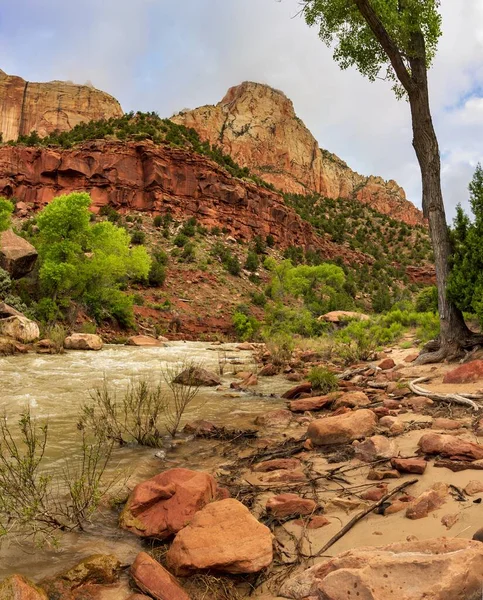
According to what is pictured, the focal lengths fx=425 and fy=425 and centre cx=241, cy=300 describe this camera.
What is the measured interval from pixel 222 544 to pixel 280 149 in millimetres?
107697

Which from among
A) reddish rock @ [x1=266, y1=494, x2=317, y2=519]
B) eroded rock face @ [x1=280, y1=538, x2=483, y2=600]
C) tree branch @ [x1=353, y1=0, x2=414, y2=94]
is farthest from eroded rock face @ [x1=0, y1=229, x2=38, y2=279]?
eroded rock face @ [x1=280, y1=538, x2=483, y2=600]

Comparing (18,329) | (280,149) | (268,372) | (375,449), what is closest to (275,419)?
(375,449)

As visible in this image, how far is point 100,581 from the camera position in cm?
244

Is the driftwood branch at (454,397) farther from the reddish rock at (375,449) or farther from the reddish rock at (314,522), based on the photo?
the reddish rock at (314,522)

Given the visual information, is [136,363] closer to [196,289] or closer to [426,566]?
[426,566]

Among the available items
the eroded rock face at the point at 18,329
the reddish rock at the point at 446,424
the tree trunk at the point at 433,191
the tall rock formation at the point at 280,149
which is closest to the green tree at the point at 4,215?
the eroded rock face at the point at 18,329

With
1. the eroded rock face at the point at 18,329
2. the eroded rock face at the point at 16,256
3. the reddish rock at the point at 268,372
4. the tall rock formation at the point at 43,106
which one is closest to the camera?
the reddish rock at the point at 268,372

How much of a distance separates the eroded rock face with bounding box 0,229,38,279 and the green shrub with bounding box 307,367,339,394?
57.4 feet

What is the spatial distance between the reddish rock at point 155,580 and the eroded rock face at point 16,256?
2095cm

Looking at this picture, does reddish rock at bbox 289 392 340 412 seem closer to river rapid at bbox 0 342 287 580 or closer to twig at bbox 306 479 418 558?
river rapid at bbox 0 342 287 580

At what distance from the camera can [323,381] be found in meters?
8.12

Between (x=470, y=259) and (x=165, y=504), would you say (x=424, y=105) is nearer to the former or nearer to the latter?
(x=470, y=259)

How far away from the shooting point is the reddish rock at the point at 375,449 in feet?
12.5

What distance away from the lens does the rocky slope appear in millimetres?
46156
